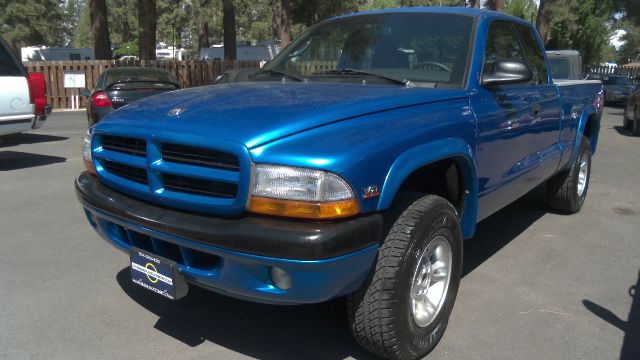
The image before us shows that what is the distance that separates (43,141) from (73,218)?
6.62 m

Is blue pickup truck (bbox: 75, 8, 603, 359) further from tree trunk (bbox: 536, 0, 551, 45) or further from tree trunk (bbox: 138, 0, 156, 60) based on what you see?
tree trunk (bbox: 536, 0, 551, 45)

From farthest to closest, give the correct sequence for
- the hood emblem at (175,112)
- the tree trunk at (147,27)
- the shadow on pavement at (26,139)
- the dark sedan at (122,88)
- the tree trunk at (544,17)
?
the tree trunk at (544,17)
the tree trunk at (147,27)
the shadow on pavement at (26,139)
the dark sedan at (122,88)
the hood emblem at (175,112)

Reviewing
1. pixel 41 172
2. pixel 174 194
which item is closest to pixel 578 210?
pixel 174 194

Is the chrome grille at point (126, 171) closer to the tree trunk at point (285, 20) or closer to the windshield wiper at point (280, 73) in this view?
the windshield wiper at point (280, 73)

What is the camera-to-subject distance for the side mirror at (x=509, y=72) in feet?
11.6

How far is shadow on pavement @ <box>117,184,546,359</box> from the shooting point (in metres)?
3.24

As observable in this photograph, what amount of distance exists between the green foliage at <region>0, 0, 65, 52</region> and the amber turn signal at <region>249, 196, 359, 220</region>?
173 feet

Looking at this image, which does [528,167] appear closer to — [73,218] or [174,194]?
[174,194]

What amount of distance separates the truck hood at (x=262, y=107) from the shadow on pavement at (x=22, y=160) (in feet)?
21.0

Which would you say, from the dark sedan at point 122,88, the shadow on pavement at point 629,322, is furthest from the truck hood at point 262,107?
the dark sedan at point 122,88

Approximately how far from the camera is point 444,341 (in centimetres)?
336

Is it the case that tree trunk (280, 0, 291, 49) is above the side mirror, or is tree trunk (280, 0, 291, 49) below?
above

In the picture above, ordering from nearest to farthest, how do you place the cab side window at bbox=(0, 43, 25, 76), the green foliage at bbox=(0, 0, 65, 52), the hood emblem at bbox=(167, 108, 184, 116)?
the hood emblem at bbox=(167, 108, 184, 116)
the cab side window at bbox=(0, 43, 25, 76)
the green foliage at bbox=(0, 0, 65, 52)

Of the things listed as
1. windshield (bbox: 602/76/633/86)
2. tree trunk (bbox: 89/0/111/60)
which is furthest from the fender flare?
windshield (bbox: 602/76/633/86)
